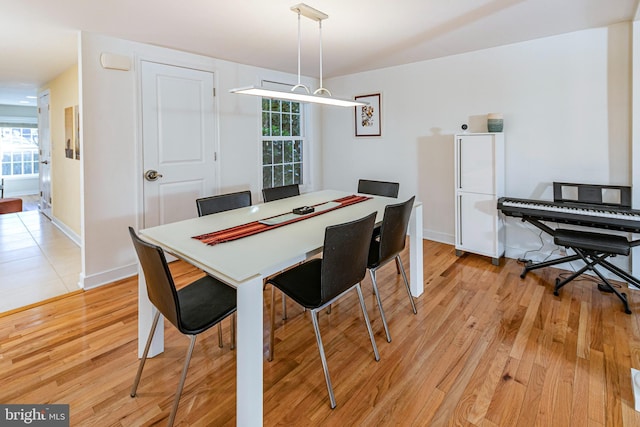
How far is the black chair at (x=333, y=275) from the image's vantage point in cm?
167

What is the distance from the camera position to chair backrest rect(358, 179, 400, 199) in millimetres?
3467

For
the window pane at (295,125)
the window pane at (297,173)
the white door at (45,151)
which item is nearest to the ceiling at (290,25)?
the window pane at (295,125)

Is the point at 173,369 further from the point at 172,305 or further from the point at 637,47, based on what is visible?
the point at 637,47

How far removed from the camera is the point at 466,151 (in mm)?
3615

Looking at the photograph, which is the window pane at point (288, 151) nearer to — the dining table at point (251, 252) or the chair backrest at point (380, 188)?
the chair backrest at point (380, 188)

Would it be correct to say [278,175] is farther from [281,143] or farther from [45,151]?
[45,151]

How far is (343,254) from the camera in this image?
1740mm

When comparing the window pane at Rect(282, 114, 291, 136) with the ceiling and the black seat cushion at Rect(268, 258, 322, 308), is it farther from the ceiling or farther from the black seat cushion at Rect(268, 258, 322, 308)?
the black seat cushion at Rect(268, 258, 322, 308)

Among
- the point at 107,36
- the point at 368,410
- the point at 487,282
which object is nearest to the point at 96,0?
the point at 107,36

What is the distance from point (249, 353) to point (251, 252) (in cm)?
47

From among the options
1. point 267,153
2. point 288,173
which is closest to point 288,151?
point 288,173

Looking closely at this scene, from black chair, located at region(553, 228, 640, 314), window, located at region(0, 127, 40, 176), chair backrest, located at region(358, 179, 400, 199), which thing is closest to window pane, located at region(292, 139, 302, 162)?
chair backrest, located at region(358, 179, 400, 199)

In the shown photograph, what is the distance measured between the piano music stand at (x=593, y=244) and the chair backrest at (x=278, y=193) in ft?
7.23

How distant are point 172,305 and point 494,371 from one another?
69.0 inches
